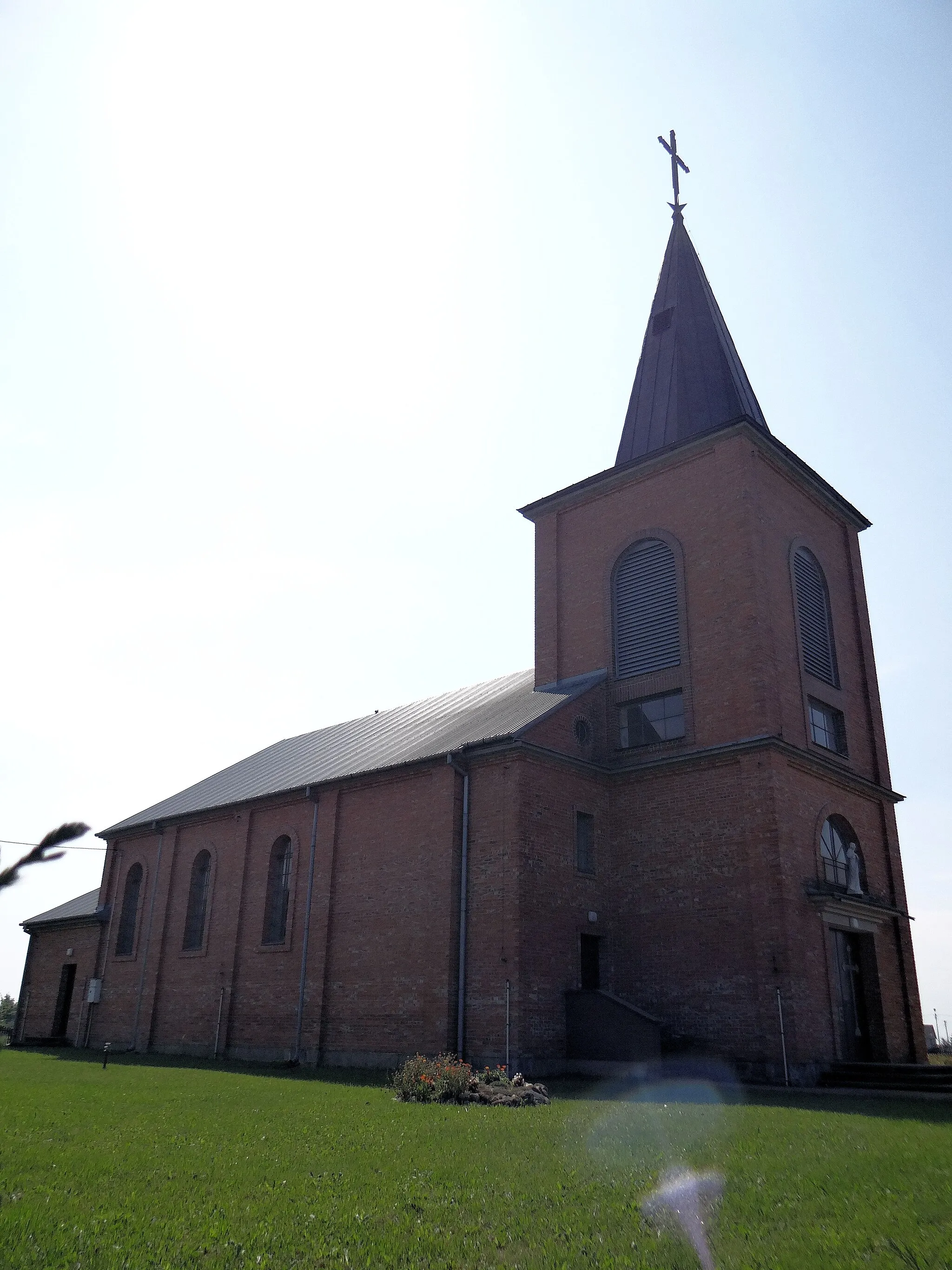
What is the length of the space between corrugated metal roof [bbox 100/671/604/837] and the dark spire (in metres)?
6.51

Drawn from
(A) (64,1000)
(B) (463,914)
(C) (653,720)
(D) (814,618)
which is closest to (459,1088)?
(B) (463,914)

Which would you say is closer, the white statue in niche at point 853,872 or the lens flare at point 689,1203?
the lens flare at point 689,1203

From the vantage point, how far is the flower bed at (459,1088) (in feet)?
45.8

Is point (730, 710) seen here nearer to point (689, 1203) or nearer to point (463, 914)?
point (463, 914)

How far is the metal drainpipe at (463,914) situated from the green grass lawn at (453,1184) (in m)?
5.05

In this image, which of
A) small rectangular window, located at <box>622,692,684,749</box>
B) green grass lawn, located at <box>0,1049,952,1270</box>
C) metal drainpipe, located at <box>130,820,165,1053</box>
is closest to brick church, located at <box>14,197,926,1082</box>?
small rectangular window, located at <box>622,692,684,749</box>

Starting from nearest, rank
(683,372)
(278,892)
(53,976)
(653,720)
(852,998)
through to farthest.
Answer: (852,998), (653,720), (278,892), (683,372), (53,976)

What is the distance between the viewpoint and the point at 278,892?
2453cm

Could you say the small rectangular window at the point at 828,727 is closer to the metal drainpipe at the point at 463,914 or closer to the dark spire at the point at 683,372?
the dark spire at the point at 683,372

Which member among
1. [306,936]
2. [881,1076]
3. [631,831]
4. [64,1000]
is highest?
[631,831]

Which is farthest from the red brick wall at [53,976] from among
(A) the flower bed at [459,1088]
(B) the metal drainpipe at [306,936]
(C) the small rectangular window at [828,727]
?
(C) the small rectangular window at [828,727]

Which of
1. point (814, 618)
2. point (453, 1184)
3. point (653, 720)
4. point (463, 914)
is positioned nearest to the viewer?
point (453, 1184)

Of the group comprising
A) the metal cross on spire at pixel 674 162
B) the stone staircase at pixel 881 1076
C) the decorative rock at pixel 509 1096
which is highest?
the metal cross on spire at pixel 674 162

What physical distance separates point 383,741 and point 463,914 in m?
7.49
